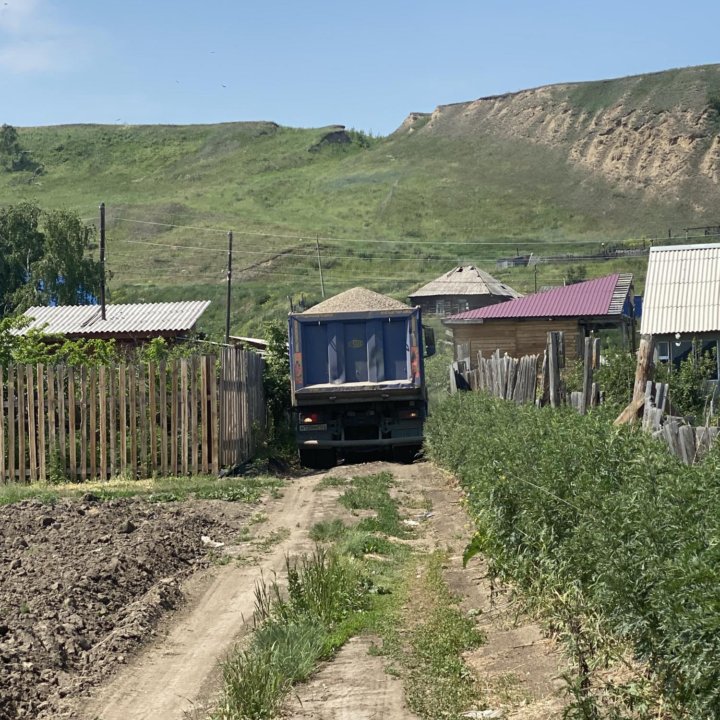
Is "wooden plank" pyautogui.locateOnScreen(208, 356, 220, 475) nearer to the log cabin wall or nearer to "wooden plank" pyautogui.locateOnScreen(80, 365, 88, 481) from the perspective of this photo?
"wooden plank" pyautogui.locateOnScreen(80, 365, 88, 481)

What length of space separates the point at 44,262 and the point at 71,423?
34.8 metres

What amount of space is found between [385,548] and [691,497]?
6.94 m

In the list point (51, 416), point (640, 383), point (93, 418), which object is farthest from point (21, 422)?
point (640, 383)

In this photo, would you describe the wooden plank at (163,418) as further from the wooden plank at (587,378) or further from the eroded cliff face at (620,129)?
the eroded cliff face at (620,129)

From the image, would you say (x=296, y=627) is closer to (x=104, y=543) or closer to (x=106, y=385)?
(x=104, y=543)

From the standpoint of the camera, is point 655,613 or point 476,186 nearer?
point 655,613

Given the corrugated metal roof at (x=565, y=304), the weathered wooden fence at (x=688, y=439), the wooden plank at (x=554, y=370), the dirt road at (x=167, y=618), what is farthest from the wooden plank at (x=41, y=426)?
the corrugated metal roof at (x=565, y=304)

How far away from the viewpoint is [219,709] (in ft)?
21.8

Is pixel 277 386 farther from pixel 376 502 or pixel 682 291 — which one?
pixel 376 502

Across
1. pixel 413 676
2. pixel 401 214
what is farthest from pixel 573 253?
pixel 413 676

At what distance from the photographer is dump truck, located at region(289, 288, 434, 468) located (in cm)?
2161

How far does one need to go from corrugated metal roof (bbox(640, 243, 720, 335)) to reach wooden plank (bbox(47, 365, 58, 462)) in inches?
449

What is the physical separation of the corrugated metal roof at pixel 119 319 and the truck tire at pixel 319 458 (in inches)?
335

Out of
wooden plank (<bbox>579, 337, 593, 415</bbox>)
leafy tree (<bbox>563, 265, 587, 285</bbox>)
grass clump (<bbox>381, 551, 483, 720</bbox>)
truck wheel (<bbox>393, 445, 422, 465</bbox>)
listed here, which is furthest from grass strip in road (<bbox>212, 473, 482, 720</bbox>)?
leafy tree (<bbox>563, 265, 587, 285</bbox>)
